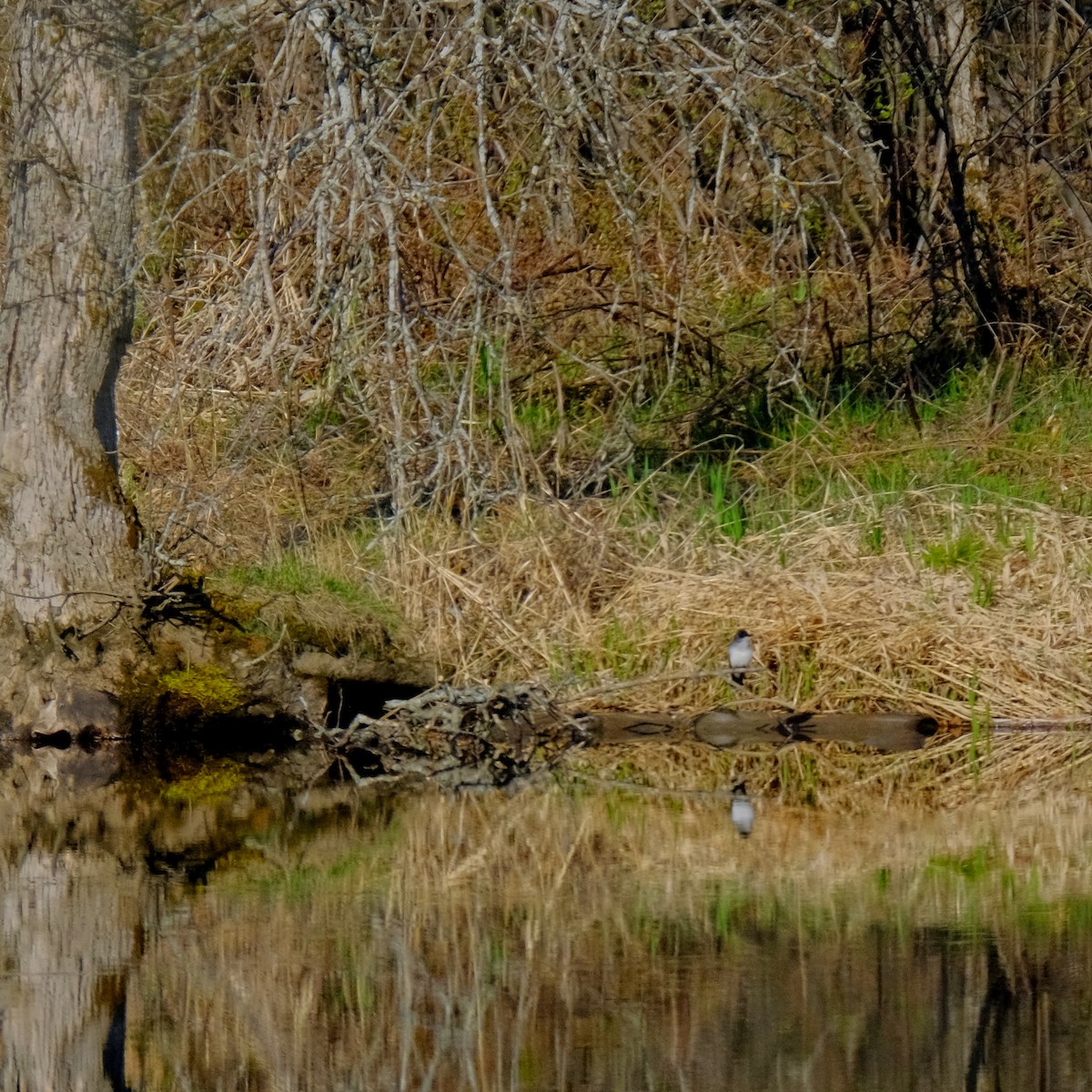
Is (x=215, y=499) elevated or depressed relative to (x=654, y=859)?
elevated

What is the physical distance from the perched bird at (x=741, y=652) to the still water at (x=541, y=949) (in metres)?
1.76

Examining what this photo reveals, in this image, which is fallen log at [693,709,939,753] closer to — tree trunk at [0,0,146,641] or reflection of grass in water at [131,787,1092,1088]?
reflection of grass in water at [131,787,1092,1088]

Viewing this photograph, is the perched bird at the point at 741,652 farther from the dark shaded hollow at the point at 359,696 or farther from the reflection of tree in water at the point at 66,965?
the reflection of tree in water at the point at 66,965

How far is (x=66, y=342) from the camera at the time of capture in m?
9.72

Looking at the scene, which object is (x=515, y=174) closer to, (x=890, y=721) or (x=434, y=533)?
(x=434, y=533)

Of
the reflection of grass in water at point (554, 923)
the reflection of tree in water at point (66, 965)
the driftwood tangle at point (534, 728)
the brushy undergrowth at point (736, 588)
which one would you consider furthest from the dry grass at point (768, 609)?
the reflection of tree in water at point (66, 965)

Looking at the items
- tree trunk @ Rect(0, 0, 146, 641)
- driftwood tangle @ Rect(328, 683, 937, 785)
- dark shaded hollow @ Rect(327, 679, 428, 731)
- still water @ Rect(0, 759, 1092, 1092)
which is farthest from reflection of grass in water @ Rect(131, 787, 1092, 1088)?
tree trunk @ Rect(0, 0, 146, 641)

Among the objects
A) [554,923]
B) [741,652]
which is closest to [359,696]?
[741,652]

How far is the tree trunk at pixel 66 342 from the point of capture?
9469 millimetres

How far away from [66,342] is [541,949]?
500 cm

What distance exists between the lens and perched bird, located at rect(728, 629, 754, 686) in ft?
31.4

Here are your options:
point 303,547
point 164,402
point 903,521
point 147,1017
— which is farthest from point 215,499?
point 147,1017

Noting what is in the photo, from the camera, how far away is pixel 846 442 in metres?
12.2

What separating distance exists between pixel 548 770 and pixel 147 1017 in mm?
3769
